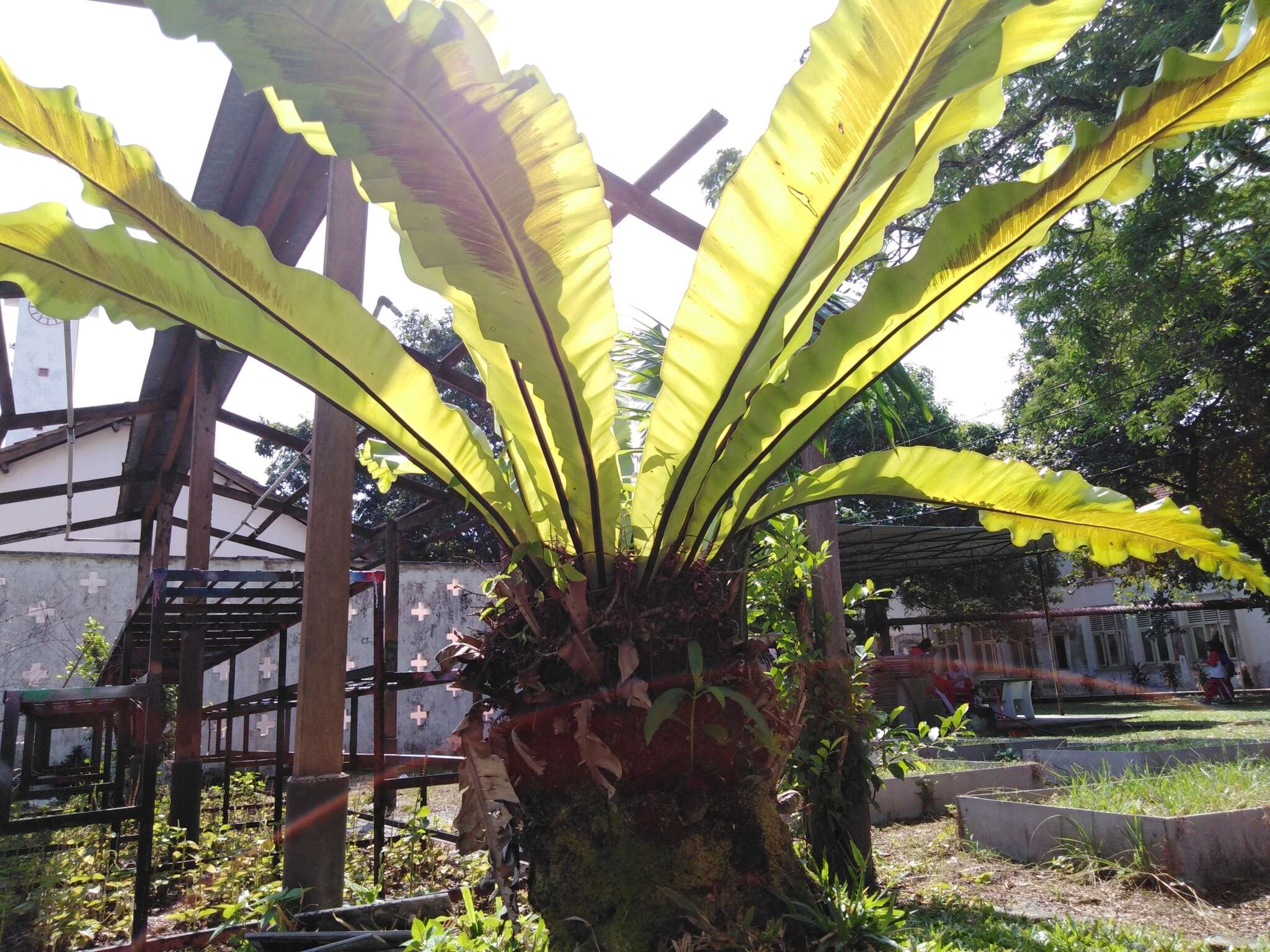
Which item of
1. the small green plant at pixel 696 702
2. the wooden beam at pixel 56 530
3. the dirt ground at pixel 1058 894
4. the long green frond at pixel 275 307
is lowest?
the dirt ground at pixel 1058 894

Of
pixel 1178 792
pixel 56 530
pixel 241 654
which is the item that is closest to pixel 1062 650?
pixel 241 654

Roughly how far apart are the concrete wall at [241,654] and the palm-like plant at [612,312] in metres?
8.24

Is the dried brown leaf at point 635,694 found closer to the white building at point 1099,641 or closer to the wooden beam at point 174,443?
the wooden beam at point 174,443

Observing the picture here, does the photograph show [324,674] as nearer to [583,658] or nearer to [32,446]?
[583,658]

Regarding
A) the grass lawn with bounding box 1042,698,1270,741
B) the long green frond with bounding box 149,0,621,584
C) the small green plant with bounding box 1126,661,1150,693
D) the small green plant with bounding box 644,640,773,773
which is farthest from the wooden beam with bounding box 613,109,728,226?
the small green plant with bounding box 1126,661,1150,693

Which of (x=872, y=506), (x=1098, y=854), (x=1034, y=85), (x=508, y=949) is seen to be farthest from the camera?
(x=872, y=506)

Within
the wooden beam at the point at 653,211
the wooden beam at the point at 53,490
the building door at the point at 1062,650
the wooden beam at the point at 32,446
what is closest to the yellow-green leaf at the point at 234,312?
the wooden beam at the point at 653,211

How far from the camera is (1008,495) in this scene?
83.8 inches

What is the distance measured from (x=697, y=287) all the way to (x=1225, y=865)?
13.8ft

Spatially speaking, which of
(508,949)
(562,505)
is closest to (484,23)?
(562,505)

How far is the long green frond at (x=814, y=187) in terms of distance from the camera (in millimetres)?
1417

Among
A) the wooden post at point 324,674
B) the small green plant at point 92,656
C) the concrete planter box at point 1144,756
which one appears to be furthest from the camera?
the small green plant at point 92,656

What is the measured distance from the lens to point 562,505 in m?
1.87

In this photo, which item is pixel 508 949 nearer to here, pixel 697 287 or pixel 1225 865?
pixel 697 287
